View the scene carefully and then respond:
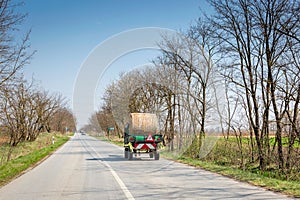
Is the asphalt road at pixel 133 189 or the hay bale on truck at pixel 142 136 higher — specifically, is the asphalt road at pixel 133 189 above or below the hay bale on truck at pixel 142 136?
below

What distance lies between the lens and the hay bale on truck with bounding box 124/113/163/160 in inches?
791

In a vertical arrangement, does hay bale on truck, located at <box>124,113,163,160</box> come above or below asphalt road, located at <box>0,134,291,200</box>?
above

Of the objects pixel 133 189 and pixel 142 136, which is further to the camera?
pixel 142 136

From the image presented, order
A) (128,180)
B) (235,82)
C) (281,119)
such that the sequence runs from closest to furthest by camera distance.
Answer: (128,180)
(281,119)
(235,82)

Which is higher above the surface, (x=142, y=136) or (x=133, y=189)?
(x=142, y=136)

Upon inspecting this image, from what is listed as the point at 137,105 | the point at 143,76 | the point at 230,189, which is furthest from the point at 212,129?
the point at 137,105

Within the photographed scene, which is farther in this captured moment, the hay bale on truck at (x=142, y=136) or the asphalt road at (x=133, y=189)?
the hay bale on truck at (x=142, y=136)

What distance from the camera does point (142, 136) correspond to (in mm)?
20312

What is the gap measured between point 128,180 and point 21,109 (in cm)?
2783

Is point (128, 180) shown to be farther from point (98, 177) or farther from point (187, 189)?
point (187, 189)

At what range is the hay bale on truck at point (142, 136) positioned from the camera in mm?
20094

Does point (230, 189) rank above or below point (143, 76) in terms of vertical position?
below

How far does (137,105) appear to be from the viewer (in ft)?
130

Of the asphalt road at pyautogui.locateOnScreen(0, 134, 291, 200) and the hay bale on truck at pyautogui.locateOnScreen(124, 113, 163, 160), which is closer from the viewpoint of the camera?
the asphalt road at pyautogui.locateOnScreen(0, 134, 291, 200)
